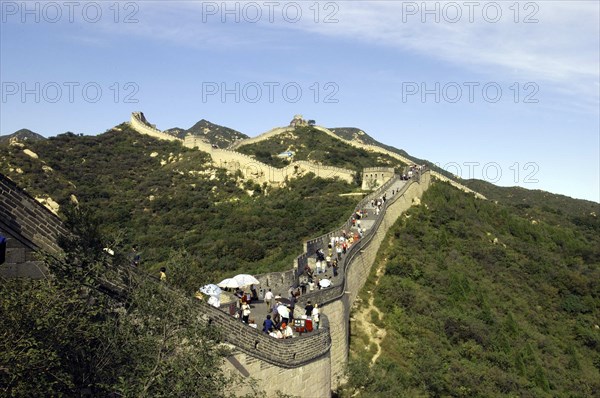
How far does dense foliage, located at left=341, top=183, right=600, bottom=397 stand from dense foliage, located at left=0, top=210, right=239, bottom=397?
8401 mm

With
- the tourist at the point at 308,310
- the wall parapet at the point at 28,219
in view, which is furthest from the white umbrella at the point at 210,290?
the wall parapet at the point at 28,219

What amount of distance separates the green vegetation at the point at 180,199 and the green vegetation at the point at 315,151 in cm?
812

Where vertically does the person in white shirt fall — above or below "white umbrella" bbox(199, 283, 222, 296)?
below

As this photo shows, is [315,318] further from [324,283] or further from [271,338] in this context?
[324,283]

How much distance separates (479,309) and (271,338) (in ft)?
65.6

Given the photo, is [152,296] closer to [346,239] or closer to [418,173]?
[346,239]

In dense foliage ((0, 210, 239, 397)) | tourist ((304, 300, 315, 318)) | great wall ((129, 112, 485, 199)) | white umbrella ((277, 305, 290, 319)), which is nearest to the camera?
dense foliage ((0, 210, 239, 397))

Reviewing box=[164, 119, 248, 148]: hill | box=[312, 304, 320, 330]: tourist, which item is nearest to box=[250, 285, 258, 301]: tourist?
box=[312, 304, 320, 330]: tourist

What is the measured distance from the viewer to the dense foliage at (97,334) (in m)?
5.94

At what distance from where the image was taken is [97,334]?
22.7 feet

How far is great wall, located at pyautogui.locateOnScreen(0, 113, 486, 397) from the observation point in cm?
742

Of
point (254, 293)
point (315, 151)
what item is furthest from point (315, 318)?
point (315, 151)

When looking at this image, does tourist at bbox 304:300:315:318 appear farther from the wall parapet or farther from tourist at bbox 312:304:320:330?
the wall parapet

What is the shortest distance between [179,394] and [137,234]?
115ft
